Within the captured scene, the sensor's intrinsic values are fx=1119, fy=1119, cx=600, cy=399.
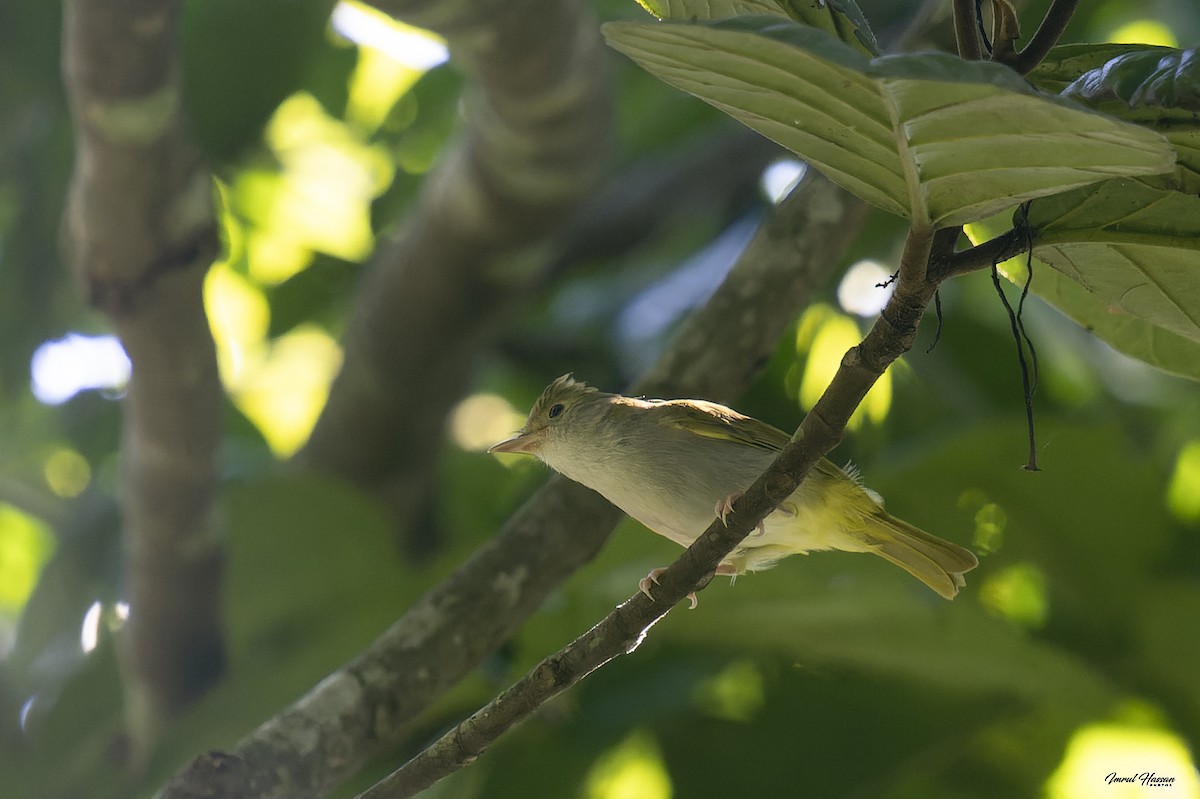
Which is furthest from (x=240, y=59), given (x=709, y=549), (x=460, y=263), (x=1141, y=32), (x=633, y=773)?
(x=1141, y=32)

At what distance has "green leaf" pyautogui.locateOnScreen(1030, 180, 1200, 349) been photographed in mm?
1034

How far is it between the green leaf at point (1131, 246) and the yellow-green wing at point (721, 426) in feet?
2.79

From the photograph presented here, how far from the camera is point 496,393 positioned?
4.87 meters

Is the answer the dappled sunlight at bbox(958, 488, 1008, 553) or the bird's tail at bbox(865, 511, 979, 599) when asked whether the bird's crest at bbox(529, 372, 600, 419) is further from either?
the dappled sunlight at bbox(958, 488, 1008, 553)

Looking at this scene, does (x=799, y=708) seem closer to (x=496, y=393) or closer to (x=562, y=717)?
(x=562, y=717)

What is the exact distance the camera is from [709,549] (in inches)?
48.2

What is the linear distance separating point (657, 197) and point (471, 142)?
1106 millimetres

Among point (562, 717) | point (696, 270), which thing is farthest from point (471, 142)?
point (562, 717)

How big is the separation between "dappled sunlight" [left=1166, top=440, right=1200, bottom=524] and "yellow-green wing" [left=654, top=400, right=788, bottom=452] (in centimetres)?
151

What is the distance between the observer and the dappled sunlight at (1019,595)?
2988mm

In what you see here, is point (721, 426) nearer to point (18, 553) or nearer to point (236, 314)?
point (236, 314)

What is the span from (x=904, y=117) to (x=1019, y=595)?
262 centimetres

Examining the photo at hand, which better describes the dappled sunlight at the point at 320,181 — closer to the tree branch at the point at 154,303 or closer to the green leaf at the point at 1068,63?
the tree branch at the point at 154,303

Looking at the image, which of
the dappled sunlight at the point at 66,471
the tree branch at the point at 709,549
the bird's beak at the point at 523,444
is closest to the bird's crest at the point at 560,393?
the bird's beak at the point at 523,444
